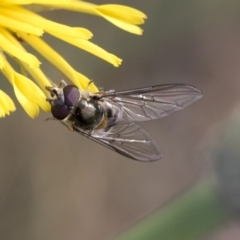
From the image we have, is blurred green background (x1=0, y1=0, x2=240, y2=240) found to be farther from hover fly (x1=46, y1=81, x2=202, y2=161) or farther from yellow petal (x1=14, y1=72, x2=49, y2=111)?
yellow petal (x1=14, y1=72, x2=49, y2=111)

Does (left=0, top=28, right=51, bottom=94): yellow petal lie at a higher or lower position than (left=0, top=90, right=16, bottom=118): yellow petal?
higher

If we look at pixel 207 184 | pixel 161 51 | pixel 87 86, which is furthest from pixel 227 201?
pixel 161 51

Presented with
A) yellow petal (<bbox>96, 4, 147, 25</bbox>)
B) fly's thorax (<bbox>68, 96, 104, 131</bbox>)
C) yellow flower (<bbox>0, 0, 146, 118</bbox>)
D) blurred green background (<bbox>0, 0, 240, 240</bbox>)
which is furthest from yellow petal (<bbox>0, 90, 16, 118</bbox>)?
blurred green background (<bbox>0, 0, 240, 240</bbox>)

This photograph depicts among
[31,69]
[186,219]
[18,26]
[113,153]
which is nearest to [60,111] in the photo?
[31,69]

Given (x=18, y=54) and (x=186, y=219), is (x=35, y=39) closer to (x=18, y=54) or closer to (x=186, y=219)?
(x=18, y=54)

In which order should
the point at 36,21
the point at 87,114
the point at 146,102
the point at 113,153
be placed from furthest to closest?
the point at 113,153, the point at 146,102, the point at 87,114, the point at 36,21

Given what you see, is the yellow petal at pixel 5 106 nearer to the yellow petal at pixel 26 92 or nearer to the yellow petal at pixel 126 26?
the yellow petal at pixel 26 92
